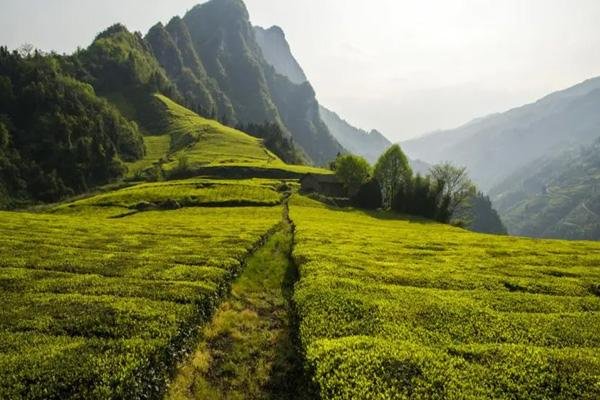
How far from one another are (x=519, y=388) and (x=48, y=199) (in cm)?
16545

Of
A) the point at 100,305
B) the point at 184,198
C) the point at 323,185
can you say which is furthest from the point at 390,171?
the point at 100,305

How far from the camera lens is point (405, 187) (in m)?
136

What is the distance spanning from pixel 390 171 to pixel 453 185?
20506mm

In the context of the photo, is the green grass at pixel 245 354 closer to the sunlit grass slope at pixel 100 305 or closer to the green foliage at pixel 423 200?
the sunlit grass slope at pixel 100 305

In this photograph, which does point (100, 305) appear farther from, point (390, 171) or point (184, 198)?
point (390, 171)

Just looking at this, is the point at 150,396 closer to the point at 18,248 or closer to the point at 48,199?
the point at 18,248

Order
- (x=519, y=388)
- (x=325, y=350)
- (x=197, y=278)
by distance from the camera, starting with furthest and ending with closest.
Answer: (x=197, y=278) < (x=325, y=350) < (x=519, y=388)

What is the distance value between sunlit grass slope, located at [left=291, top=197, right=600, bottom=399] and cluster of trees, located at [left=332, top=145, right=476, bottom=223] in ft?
278

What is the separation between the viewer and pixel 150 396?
20.6m

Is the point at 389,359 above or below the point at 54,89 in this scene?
below

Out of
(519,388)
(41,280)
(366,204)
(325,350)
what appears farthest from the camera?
(366,204)

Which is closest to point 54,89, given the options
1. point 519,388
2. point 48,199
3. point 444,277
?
point 48,199

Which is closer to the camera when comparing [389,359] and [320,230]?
[389,359]

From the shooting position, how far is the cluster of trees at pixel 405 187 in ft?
438
